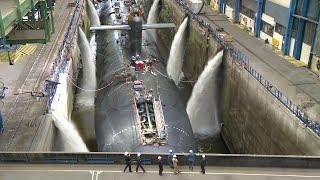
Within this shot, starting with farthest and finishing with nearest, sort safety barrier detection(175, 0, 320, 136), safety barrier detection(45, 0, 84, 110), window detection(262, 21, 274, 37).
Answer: window detection(262, 21, 274, 37) < safety barrier detection(45, 0, 84, 110) < safety barrier detection(175, 0, 320, 136)

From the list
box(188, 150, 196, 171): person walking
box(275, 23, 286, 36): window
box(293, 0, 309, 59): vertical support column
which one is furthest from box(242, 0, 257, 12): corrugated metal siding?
box(188, 150, 196, 171): person walking

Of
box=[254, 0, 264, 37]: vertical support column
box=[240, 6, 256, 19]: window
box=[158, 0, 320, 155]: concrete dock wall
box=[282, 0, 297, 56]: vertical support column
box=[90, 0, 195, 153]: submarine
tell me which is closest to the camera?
box=[90, 0, 195, 153]: submarine

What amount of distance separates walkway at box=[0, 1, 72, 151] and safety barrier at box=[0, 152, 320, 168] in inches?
149

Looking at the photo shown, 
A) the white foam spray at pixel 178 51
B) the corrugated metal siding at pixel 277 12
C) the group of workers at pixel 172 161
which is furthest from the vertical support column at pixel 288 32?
the group of workers at pixel 172 161

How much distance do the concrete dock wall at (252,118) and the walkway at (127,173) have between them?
6344mm

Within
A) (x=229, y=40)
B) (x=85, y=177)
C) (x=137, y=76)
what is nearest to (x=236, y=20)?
(x=229, y=40)

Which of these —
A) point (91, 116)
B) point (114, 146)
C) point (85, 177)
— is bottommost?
point (91, 116)

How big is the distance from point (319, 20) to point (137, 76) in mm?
19303

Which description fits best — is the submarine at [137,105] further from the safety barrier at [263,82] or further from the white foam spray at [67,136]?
the safety barrier at [263,82]

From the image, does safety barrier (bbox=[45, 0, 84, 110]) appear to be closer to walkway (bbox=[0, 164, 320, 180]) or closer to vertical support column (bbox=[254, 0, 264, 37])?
walkway (bbox=[0, 164, 320, 180])

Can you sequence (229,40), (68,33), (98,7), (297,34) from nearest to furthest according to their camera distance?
(297,34), (229,40), (68,33), (98,7)

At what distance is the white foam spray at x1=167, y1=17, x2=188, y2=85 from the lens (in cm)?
6356

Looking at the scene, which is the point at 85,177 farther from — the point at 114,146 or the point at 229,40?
the point at 229,40

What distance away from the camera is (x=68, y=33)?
56.4 metres
